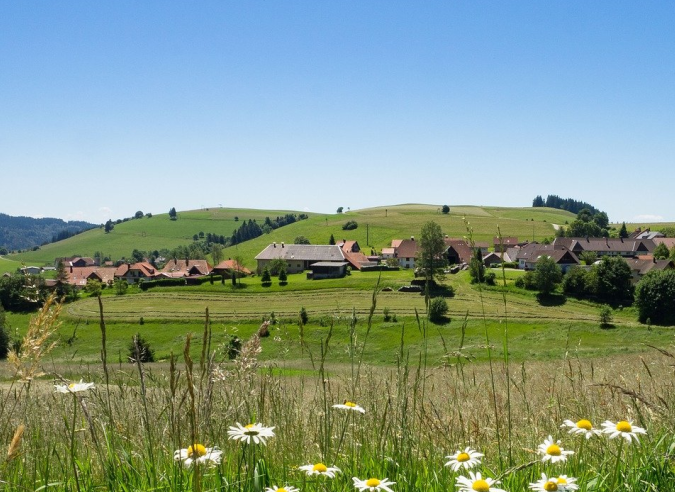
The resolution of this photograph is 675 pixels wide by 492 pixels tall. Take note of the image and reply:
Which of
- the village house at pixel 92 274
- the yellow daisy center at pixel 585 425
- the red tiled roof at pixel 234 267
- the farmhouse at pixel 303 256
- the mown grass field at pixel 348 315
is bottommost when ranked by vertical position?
the mown grass field at pixel 348 315

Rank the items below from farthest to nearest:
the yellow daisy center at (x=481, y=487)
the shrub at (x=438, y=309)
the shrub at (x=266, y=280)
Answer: the shrub at (x=266, y=280) → the shrub at (x=438, y=309) → the yellow daisy center at (x=481, y=487)

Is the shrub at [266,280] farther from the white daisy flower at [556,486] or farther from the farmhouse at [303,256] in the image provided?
the white daisy flower at [556,486]

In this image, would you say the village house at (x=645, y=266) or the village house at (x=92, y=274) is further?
the village house at (x=92, y=274)

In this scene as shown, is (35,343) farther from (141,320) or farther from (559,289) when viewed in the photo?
(559,289)

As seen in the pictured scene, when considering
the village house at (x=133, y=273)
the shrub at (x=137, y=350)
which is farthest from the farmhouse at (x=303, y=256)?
the shrub at (x=137, y=350)

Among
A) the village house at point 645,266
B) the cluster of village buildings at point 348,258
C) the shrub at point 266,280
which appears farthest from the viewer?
the cluster of village buildings at point 348,258

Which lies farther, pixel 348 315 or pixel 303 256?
pixel 303 256

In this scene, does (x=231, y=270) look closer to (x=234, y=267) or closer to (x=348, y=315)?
(x=234, y=267)

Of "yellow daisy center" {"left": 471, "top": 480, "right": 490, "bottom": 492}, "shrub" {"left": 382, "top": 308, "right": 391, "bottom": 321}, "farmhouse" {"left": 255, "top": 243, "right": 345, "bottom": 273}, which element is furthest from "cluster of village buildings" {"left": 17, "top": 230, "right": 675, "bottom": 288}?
"yellow daisy center" {"left": 471, "top": 480, "right": 490, "bottom": 492}

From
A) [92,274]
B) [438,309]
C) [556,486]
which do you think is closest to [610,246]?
[438,309]

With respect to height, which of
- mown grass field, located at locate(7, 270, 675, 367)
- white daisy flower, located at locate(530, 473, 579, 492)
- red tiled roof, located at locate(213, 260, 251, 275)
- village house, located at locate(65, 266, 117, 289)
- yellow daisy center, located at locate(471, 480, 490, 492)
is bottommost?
mown grass field, located at locate(7, 270, 675, 367)

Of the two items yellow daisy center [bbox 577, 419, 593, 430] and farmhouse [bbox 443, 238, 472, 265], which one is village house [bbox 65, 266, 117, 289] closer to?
farmhouse [bbox 443, 238, 472, 265]

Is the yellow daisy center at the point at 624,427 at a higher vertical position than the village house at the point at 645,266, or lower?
higher

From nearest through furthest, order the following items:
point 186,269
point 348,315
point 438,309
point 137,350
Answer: point 137,350, point 348,315, point 438,309, point 186,269
